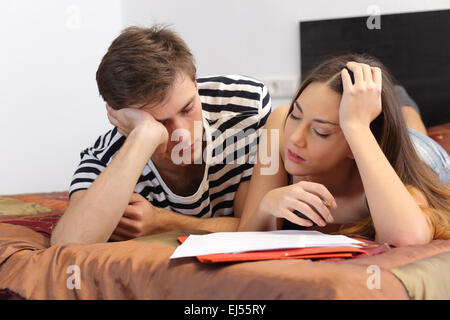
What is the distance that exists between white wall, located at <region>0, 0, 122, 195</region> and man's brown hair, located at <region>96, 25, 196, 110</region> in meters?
1.75

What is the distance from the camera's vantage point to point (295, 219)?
39.7 inches

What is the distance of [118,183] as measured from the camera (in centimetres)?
118

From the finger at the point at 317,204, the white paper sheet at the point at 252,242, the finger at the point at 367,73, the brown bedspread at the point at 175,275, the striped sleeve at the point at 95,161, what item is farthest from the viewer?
the striped sleeve at the point at 95,161

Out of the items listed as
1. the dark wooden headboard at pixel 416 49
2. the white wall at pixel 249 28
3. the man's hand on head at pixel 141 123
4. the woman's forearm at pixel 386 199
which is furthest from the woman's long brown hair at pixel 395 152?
the white wall at pixel 249 28

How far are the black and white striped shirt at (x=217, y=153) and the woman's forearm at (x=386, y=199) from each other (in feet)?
1.51

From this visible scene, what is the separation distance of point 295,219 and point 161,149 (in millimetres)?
440

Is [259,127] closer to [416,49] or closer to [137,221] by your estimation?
[137,221]

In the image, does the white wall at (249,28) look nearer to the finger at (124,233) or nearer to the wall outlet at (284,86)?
the wall outlet at (284,86)

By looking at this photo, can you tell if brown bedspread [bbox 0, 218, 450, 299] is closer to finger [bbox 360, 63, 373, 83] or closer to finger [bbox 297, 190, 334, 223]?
finger [bbox 297, 190, 334, 223]

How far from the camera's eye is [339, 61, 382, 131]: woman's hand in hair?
1.07 m

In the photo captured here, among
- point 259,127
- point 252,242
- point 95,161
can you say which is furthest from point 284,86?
point 252,242

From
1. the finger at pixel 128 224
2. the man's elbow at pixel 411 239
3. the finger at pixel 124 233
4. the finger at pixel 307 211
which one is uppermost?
the finger at pixel 307 211

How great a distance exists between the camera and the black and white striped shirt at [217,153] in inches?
54.9

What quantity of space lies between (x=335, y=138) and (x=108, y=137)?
0.65 metres
